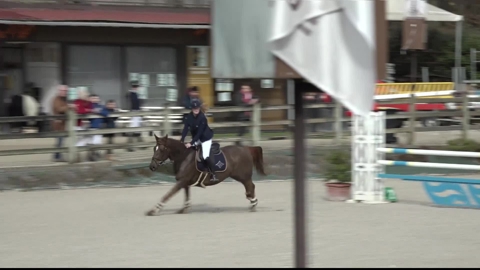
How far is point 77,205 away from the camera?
1436 cm

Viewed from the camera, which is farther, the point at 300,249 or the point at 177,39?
the point at 177,39

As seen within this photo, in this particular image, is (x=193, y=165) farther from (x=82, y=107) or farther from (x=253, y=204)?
(x=82, y=107)

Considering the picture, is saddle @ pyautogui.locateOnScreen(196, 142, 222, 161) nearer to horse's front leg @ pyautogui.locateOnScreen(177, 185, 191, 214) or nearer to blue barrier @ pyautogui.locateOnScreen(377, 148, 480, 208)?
horse's front leg @ pyautogui.locateOnScreen(177, 185, 191, 214)

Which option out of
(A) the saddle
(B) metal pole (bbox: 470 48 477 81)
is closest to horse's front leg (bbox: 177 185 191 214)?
(A) the saddle

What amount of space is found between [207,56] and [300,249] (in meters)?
22.7

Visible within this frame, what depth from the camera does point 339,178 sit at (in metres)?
15.2

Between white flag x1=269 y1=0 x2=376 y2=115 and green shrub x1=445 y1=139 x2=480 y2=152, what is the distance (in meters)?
15.9

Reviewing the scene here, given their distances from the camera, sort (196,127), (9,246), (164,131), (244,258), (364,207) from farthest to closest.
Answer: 1. (164,131)
2. (364,207)
3. (196,127)
4. (9,246)
5. (244,258)

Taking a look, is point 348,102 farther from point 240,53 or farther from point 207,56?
point 207,56

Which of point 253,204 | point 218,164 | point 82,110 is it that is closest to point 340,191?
point 253,204

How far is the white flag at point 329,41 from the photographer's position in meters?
4.52

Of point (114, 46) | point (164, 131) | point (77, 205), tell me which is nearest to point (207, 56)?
point (114, 46)

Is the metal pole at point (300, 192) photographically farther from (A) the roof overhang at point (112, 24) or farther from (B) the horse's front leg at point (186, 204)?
(A) the roof overhang at point (112, 24)

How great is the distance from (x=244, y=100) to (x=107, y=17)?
506 centimetres
